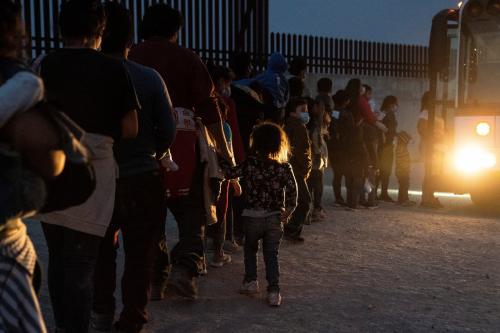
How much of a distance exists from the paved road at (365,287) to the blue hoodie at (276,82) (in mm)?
1409

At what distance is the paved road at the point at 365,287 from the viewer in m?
4.35

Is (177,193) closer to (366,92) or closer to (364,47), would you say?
(366,92)

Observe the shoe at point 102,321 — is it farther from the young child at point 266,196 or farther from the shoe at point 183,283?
the young child at point 266,196

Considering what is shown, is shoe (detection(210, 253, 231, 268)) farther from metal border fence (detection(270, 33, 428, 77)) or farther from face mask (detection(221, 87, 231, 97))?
metal border fence (detection(270, 33, 428, 77))

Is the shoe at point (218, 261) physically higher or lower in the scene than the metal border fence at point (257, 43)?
lower

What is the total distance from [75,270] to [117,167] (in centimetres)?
58

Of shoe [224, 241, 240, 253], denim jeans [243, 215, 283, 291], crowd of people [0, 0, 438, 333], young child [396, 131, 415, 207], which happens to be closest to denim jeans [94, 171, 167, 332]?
crowd of people [0, 0, 438, 333]

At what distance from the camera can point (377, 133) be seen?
10.4m

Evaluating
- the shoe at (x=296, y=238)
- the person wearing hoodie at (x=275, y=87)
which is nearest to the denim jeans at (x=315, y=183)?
the person wearing hoodie at (x=275, y=87)

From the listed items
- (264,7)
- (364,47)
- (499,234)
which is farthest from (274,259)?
(364,47)

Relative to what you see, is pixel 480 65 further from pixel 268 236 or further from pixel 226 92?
pixel 268 236

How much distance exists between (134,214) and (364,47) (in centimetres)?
1794

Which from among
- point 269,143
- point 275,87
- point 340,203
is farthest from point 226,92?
point 340,203

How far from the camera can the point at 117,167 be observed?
11.8 feet
